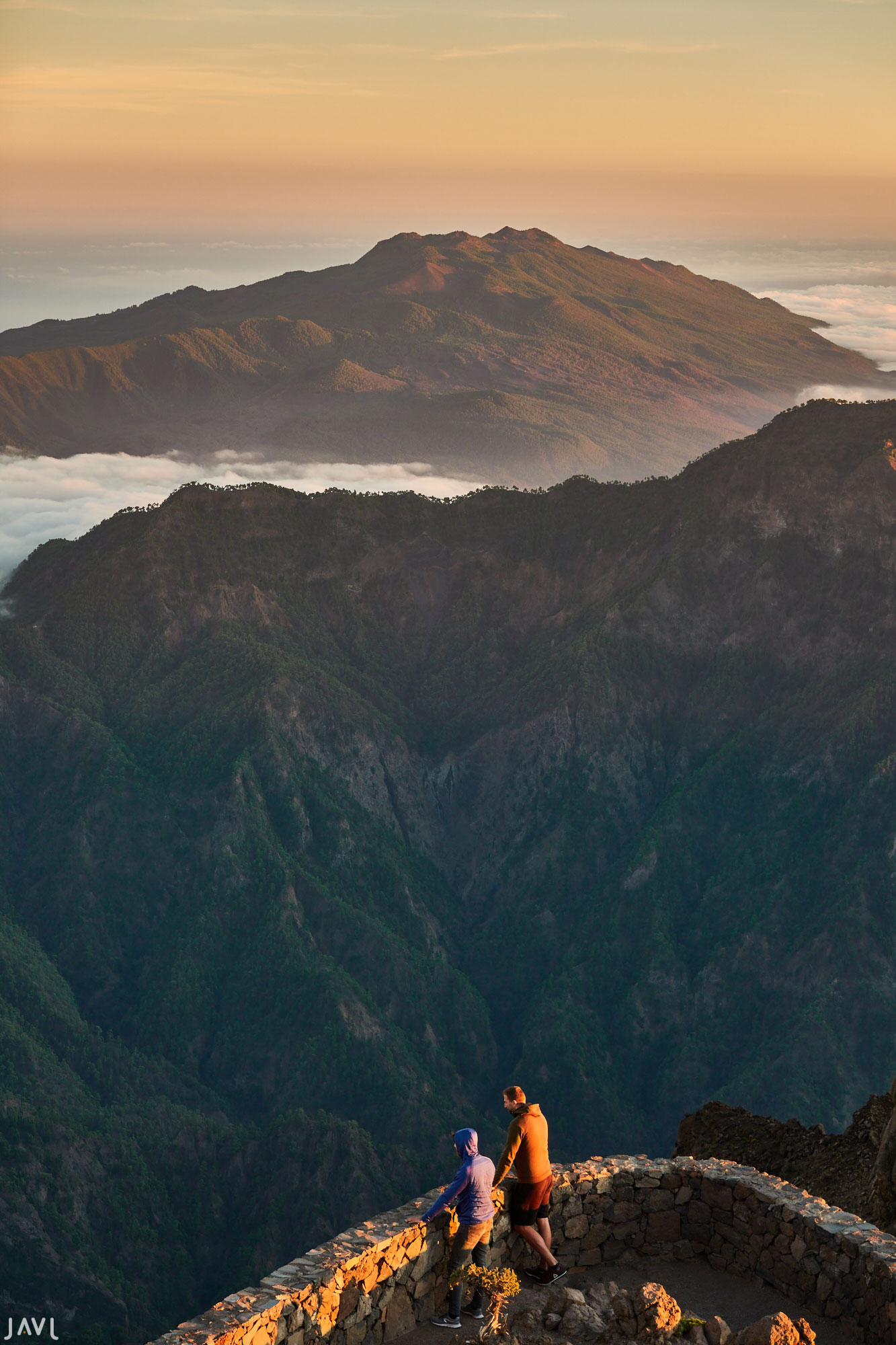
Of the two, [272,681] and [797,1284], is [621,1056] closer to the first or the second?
[272,681]

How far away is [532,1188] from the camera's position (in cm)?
2753

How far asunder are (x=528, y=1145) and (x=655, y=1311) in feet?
11.6

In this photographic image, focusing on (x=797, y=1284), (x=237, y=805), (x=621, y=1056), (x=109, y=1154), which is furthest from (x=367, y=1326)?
(x=237, y=805)

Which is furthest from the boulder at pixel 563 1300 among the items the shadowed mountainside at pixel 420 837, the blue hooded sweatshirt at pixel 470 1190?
the shadowed mountainside at pixel 420 837

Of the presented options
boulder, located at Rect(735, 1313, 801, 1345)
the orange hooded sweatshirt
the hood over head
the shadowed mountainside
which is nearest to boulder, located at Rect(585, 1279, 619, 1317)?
the orange hooded sweatshirt

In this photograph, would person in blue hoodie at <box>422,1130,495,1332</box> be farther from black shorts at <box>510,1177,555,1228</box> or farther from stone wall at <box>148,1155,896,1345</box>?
black shorts at <box>510,1177,555,1228</box>

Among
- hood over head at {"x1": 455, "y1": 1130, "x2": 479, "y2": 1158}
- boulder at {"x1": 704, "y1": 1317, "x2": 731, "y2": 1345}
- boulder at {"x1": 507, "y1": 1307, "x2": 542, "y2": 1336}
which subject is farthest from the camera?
hood over head at {"x1": 455, "y1": 1130, "x2": 479, "y2": 1158}

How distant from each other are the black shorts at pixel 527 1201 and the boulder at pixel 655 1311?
112 inches

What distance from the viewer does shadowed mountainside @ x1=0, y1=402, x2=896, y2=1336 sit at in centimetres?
13575

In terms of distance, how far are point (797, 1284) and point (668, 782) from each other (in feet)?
453

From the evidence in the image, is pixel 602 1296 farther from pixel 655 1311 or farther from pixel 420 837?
pixel 420 837

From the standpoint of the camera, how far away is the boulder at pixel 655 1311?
24641mm

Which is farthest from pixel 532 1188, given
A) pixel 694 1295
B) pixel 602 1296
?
pixel 694 1295

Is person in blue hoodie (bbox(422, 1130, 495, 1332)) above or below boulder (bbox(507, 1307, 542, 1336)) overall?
above
